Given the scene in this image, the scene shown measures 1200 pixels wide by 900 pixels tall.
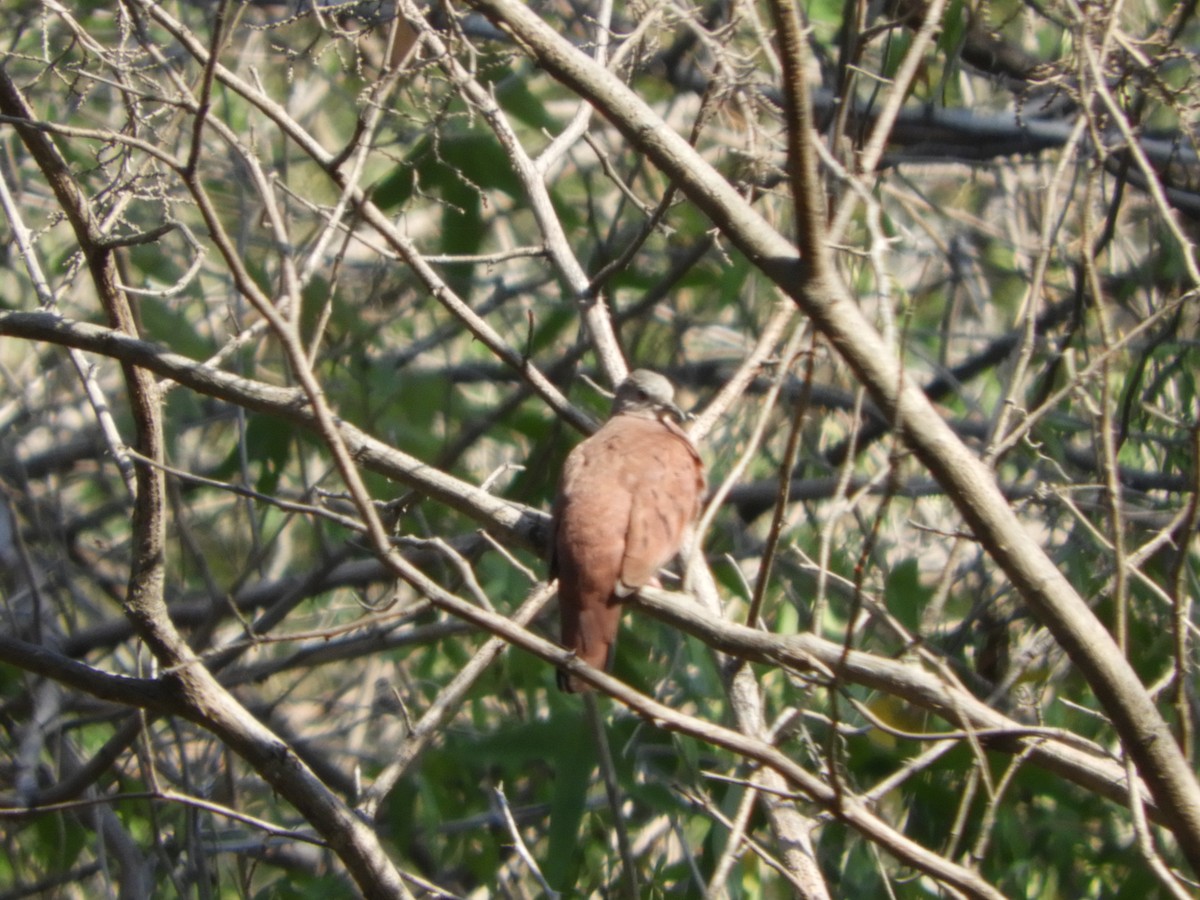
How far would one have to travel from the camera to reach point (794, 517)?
6.65 metres

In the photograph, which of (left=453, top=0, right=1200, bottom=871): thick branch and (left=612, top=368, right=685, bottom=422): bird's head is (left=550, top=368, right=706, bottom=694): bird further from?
(left=453, top=0, right=1200, bottom=871): thick branch

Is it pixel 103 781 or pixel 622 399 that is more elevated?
pixel 622 399

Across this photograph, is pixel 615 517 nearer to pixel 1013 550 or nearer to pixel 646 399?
pixel 646 399

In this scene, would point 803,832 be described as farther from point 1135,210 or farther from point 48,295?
point 1135,210

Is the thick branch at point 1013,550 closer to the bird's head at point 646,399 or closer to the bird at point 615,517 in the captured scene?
the bird at point 615,517

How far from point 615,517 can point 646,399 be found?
0.80 meters

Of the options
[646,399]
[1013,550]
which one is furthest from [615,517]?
[1013,550]

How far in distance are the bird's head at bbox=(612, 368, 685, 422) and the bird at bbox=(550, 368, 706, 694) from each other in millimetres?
24

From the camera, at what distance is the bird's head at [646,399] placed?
4.53m

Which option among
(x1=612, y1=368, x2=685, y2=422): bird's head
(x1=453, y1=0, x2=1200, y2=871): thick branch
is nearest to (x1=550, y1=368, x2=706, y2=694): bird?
(x1=612, y1=368, x2=685, y2=422): bird's head

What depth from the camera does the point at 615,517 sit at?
4.00 metres

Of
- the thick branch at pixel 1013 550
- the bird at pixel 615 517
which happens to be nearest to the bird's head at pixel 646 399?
the bird at pixel 615 517

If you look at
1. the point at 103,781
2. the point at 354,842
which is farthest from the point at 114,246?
the point at 103,781

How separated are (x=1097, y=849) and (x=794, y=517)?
212 centimetres
